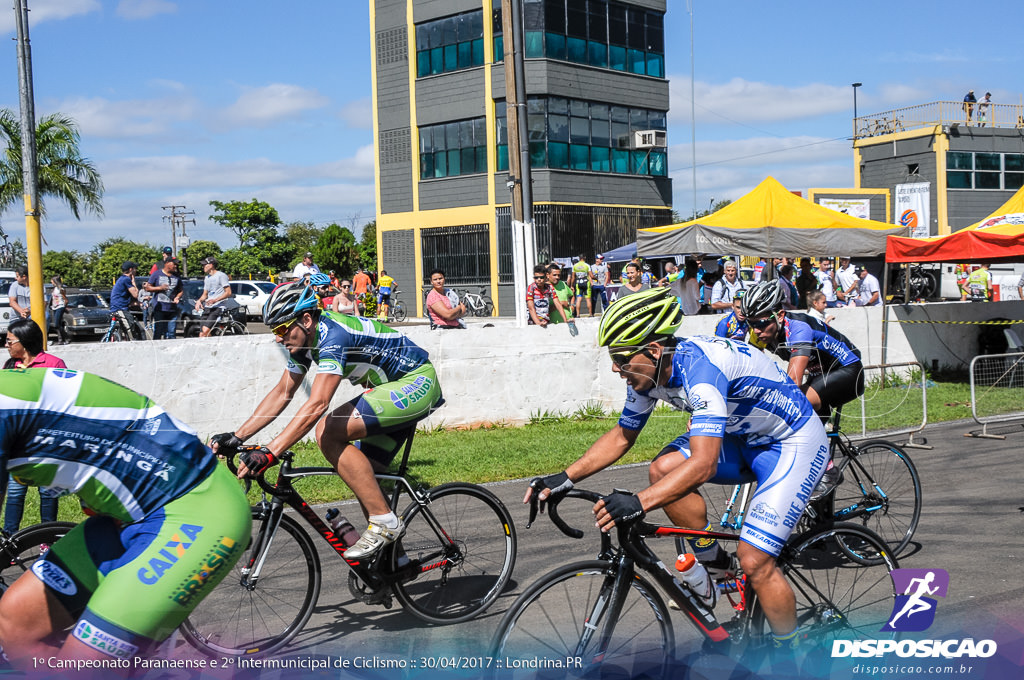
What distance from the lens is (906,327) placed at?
16.4 metres

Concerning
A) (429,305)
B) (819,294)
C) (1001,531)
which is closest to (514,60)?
(429,305)

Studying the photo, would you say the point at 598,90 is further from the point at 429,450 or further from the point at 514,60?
the point at 429,450

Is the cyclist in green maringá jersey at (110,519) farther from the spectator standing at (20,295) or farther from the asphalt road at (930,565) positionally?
the spectator standing at (20,295)

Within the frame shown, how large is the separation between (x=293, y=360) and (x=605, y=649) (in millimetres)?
2635

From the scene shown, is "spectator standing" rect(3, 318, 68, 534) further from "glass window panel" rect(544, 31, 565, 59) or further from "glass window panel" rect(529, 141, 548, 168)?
"glass window panel" rect(544, 31, 565, 59)

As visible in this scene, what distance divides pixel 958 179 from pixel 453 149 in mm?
30789

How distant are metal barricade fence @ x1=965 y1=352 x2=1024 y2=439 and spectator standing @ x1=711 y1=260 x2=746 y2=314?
3864 millimetres

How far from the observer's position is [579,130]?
123ft

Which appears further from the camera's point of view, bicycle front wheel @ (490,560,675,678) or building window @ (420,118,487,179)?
building window @ (420,118,487,179)

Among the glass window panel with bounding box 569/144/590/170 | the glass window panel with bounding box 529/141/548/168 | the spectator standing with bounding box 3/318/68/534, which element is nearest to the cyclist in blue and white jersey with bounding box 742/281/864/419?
the spectator standing with bounding box 3/318/68/534

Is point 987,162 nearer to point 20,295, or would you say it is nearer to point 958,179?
point 958,179

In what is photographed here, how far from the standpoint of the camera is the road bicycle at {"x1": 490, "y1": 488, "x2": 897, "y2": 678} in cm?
348

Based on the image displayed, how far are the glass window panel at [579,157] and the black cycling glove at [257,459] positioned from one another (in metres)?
33.3

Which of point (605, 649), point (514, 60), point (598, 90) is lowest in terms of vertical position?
point (605, 649)
